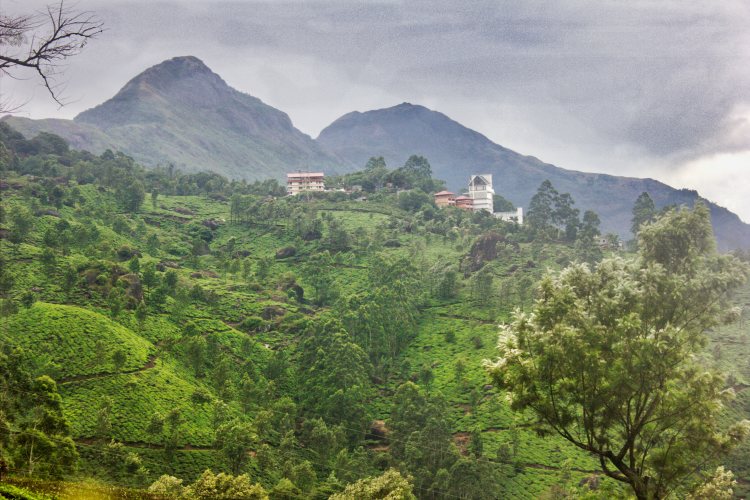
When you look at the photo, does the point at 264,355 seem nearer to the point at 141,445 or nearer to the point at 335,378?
the point at 335,378

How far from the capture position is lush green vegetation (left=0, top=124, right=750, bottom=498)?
33.8 m

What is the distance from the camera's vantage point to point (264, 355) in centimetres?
5347

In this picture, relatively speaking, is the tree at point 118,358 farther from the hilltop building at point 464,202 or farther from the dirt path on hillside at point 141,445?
the hilltop building at point 464,202

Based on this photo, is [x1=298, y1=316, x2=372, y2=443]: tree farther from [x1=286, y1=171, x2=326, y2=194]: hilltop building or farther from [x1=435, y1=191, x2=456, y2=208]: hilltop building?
[x1=286, y1=171, x2=326, y2=194]: hilltop building

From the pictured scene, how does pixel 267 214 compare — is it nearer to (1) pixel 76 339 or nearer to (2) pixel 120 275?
(2) pixel 120 275

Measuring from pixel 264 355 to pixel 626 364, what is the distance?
4067 cm

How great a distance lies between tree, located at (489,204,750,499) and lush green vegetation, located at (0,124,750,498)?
2.44 m

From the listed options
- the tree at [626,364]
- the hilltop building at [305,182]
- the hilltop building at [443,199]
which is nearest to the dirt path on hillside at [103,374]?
the tree at [626,364]

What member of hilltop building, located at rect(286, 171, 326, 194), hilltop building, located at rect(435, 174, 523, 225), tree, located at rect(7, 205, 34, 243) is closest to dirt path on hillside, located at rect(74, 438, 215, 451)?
tree, located at rect(7, 205, 34, 243)

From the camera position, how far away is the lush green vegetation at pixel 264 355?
3378 cm

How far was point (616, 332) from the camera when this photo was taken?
59.2ft

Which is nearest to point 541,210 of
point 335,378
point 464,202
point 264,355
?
point 464,202

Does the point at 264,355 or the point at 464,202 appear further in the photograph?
the point at 464,202

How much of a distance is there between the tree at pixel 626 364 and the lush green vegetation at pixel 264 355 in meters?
2.44
